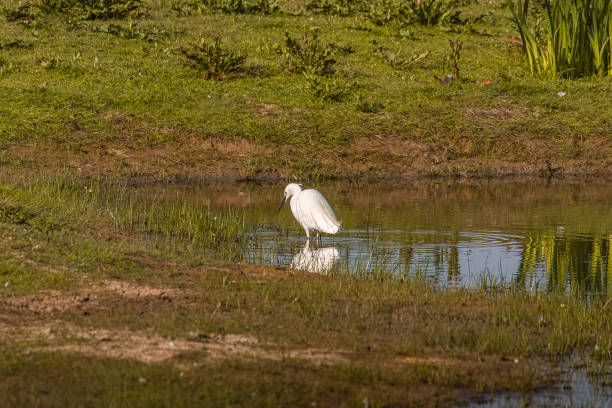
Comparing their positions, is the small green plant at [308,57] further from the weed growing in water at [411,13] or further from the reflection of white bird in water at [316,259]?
the reflection of white bird in water at [316,259]

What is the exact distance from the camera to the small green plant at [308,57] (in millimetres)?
20438

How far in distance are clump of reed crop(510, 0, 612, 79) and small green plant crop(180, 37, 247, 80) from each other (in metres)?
5.91

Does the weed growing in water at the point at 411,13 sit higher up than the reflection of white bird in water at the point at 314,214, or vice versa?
the weed growing in water at the point at 411,13

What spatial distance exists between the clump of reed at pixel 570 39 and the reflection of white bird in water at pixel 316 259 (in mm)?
11373

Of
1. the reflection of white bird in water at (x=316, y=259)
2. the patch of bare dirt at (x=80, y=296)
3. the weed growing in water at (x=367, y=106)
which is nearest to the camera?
the patch of bare dirt at (x=80, y=296)

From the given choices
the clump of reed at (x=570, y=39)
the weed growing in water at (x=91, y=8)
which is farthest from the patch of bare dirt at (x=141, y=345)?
the weed growing in water at (x=91, y=8)

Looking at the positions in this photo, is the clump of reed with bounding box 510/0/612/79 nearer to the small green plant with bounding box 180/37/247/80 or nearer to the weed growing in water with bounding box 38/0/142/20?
the small green plant with bounding box 180/37/247/80

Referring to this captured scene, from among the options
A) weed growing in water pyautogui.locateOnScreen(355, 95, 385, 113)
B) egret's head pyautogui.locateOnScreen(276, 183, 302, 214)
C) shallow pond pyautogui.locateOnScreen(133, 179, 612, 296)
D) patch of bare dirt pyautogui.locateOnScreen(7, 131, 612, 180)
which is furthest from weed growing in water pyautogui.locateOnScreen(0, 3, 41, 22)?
egret's head pyautogui.locateOnScreen(276, 183, 302, 214)

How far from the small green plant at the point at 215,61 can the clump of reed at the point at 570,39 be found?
5.91 meters

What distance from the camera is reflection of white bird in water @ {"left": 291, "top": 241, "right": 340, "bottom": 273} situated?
9.81 meters

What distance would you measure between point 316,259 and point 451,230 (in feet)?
8.79

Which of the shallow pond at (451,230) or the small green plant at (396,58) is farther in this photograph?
the small green plant at (396,58)

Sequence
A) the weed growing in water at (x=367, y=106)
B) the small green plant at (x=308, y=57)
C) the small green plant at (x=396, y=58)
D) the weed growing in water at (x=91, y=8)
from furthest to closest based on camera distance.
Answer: the weed growing in water at (x=91, y=8) → the small green plant at (x=396, y=58) → the small green plant at (x=308, y=57) → the weed growing in water at (x=367, y=106)

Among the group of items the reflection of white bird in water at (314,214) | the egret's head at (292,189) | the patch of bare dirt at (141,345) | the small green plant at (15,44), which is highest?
the small green plant at (15,44)
